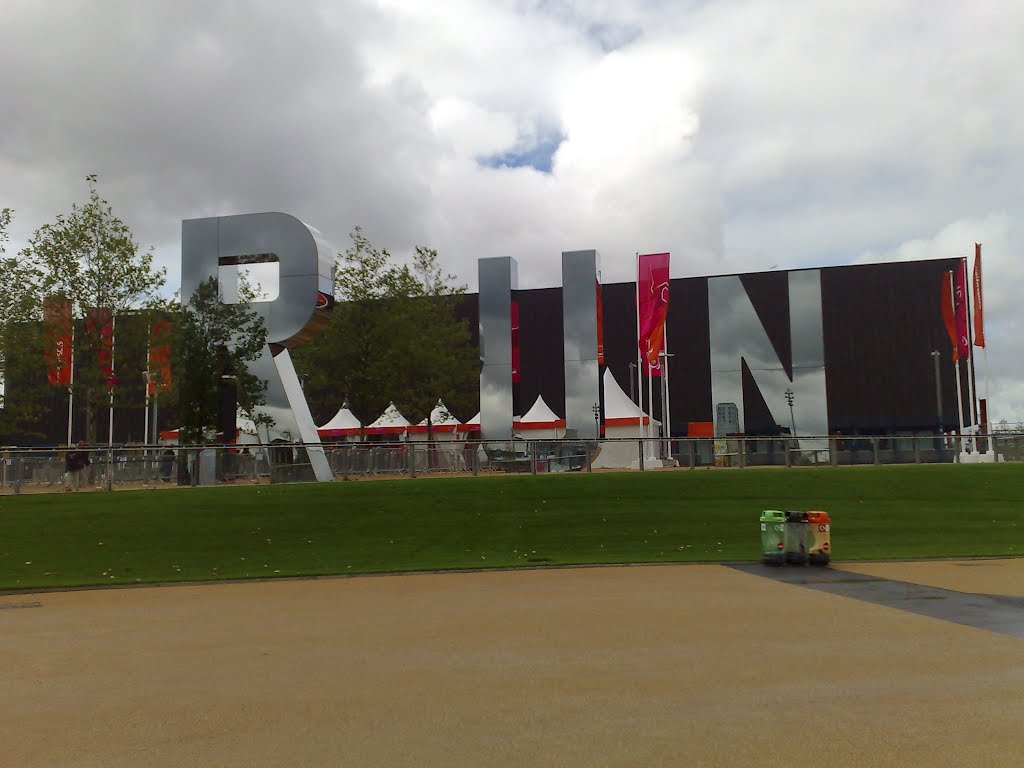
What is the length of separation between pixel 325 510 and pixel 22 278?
1899cm

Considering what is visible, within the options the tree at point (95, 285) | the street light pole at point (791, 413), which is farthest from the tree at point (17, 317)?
the street light pole at point (791, 413)

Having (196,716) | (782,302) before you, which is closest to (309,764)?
(196,716)

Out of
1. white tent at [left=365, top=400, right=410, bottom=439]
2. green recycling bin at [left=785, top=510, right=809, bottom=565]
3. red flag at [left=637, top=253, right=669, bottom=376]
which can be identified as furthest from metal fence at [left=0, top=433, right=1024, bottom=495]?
white tent at [left=365, top=400, right=410, bottom=439]

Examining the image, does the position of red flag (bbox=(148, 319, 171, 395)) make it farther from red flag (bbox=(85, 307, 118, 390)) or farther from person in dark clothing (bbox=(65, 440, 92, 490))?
person in dark clothing (bbox=(65, 440, 92, 490))

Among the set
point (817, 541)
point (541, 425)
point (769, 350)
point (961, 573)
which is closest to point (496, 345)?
point (541, 425)

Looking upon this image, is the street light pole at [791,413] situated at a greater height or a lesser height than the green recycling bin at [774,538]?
greater

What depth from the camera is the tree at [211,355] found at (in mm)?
26672

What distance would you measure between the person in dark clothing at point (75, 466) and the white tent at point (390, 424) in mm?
30608

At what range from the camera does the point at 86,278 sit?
109ft

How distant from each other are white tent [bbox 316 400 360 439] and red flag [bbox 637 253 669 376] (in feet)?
77.6

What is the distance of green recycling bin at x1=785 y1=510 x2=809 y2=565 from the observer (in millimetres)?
16219

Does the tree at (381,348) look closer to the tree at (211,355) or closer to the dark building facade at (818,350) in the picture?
the tree at (211,355)

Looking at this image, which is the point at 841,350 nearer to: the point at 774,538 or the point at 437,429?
the point at 437,429

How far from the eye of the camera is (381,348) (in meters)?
40.3
